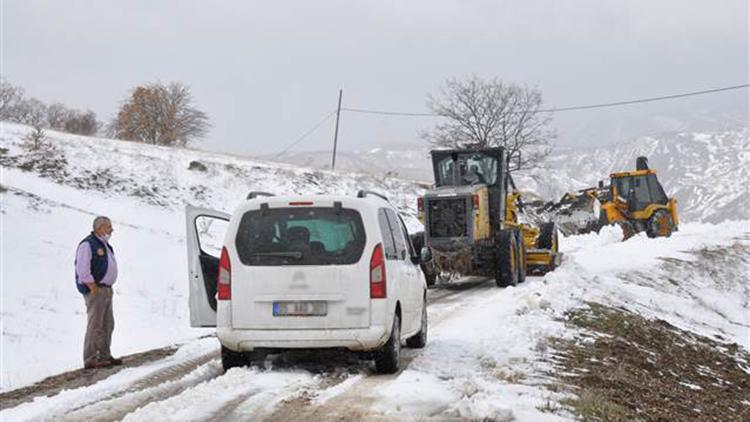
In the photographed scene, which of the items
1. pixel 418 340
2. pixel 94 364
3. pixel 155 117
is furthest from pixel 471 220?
pixel 155 117

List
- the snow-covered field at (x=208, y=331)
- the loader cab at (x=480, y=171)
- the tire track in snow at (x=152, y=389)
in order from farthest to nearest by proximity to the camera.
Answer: the loader cab at (x=480, y=171)
the snow-covered field at (x=208, y=331)
the tire track in snow at (x=152, y=389)

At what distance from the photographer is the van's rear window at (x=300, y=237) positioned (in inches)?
310

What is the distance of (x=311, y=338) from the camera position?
25.5ft

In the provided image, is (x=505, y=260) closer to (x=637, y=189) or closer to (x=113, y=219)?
(x=113, y=219)

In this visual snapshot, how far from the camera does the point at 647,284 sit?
21.6 meters

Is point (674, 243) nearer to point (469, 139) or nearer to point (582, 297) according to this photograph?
point (582, 297)

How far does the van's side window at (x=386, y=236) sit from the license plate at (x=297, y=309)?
94cm

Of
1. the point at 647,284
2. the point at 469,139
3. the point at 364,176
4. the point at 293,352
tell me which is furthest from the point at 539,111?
the point at 293,352

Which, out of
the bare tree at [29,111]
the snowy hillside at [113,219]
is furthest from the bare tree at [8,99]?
the snowy hillside at [113,219]

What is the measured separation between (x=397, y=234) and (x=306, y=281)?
71.5 inches

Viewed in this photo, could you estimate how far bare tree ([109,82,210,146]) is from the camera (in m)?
46.3

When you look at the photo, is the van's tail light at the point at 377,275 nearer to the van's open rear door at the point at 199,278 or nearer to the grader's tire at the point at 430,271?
the van's open rear door at the point at 199,278

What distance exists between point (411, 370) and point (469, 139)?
48.4 metres

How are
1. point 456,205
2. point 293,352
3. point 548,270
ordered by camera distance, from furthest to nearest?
point 548,270, point 456,205, point 293,352
